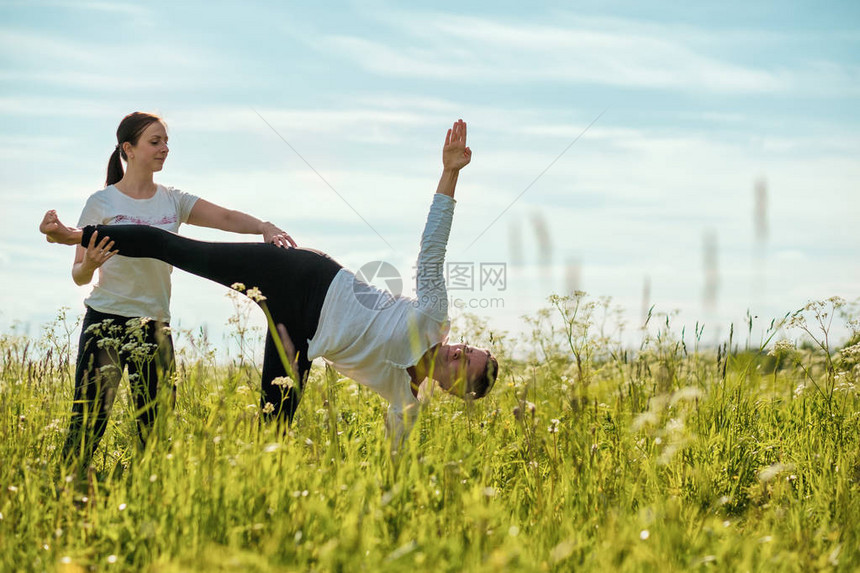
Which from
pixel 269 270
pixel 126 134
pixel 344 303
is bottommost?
pixel 344 303

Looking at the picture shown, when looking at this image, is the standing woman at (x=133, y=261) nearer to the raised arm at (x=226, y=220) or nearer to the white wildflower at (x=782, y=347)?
the raised arm at (x=226, y=220)

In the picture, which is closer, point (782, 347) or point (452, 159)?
point (452, 159)

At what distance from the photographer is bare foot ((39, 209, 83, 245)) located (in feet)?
16.0

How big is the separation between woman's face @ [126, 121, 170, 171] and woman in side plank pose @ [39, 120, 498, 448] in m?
0.85

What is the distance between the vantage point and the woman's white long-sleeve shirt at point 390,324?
4336mm

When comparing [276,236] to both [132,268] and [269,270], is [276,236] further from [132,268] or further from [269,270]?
[132,268]

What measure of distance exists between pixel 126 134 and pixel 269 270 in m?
1.91

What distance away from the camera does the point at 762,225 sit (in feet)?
14.6

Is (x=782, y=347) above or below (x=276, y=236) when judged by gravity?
below

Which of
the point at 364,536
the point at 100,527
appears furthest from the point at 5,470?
the point at 364,536

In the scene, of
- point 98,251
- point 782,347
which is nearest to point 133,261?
point 98,251

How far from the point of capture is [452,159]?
177 inches

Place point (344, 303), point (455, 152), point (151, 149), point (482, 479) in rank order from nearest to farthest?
point (482, 479)
point (455, 152)
point (344, 303)
point (151, 149)

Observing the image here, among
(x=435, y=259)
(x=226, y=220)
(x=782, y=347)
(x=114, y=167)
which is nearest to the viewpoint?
(x=435, y=259)
